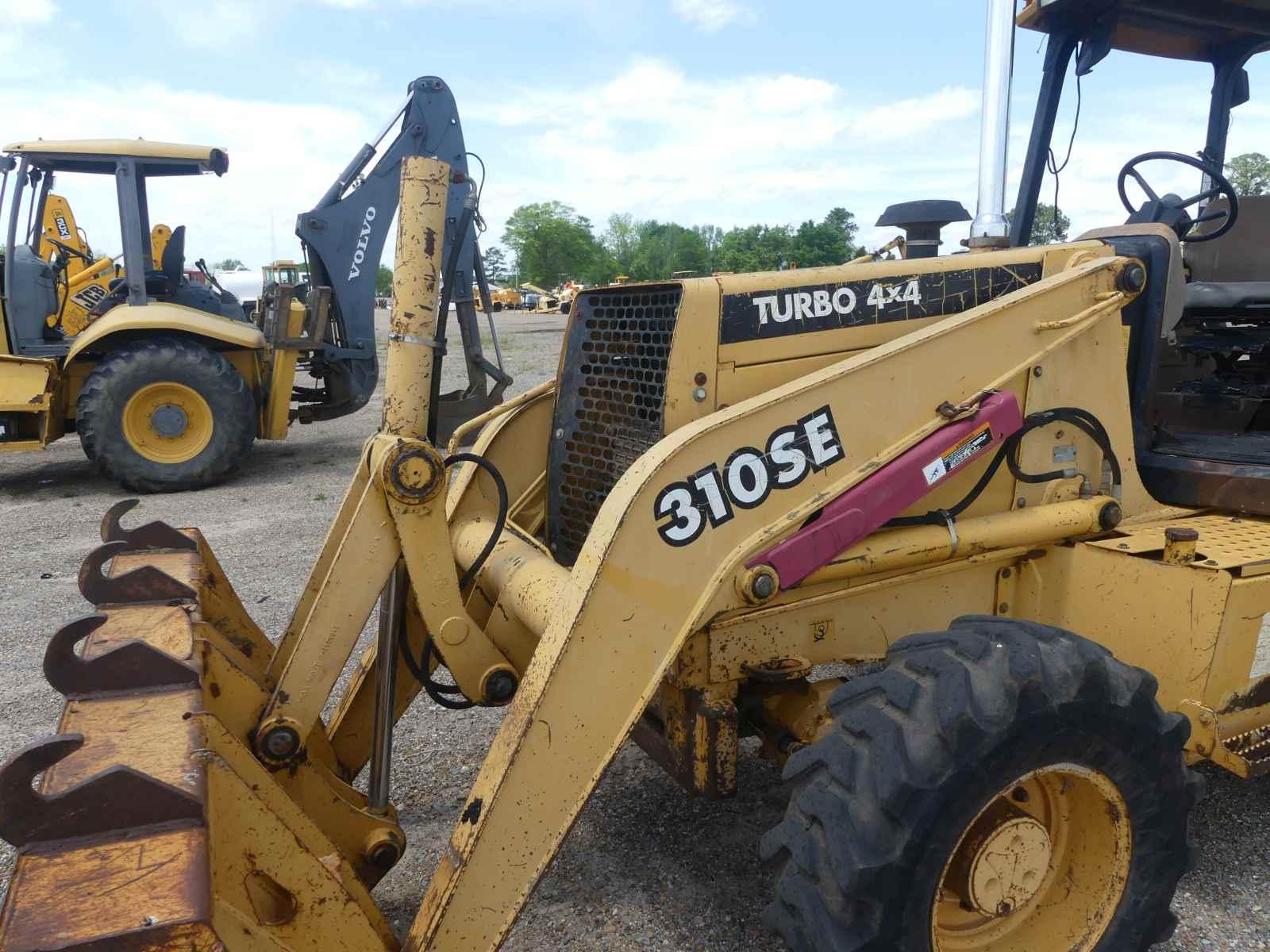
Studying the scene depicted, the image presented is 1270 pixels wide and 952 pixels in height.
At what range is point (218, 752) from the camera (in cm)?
205

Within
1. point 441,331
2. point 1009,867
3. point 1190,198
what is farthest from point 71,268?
point 1009,867

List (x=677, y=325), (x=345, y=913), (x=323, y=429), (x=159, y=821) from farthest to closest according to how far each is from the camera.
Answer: (x=323, y=429), (x=677, y=325), (x=345, y=913), (x=159, y=821)

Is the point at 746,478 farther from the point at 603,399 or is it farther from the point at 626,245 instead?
the point at 626,245

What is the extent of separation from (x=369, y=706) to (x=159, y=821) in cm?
119

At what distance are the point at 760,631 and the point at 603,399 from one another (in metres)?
0.78

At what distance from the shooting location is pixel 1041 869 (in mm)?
2207

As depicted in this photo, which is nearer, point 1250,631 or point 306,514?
point 1250,631

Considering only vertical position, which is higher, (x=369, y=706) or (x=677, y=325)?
(x=677, y=325)

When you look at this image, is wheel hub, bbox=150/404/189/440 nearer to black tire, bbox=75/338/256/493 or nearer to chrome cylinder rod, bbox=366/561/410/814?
black tire, bbox=75/338/256/493

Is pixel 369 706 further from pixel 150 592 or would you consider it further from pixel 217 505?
pixel 217 505

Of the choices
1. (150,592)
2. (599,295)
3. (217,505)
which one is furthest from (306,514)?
(599,295)

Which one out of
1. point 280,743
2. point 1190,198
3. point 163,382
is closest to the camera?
point 280,743

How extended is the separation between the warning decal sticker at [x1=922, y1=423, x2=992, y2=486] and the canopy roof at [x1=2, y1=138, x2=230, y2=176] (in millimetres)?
8397

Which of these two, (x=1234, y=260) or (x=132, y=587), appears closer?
(x=132, y=587)
